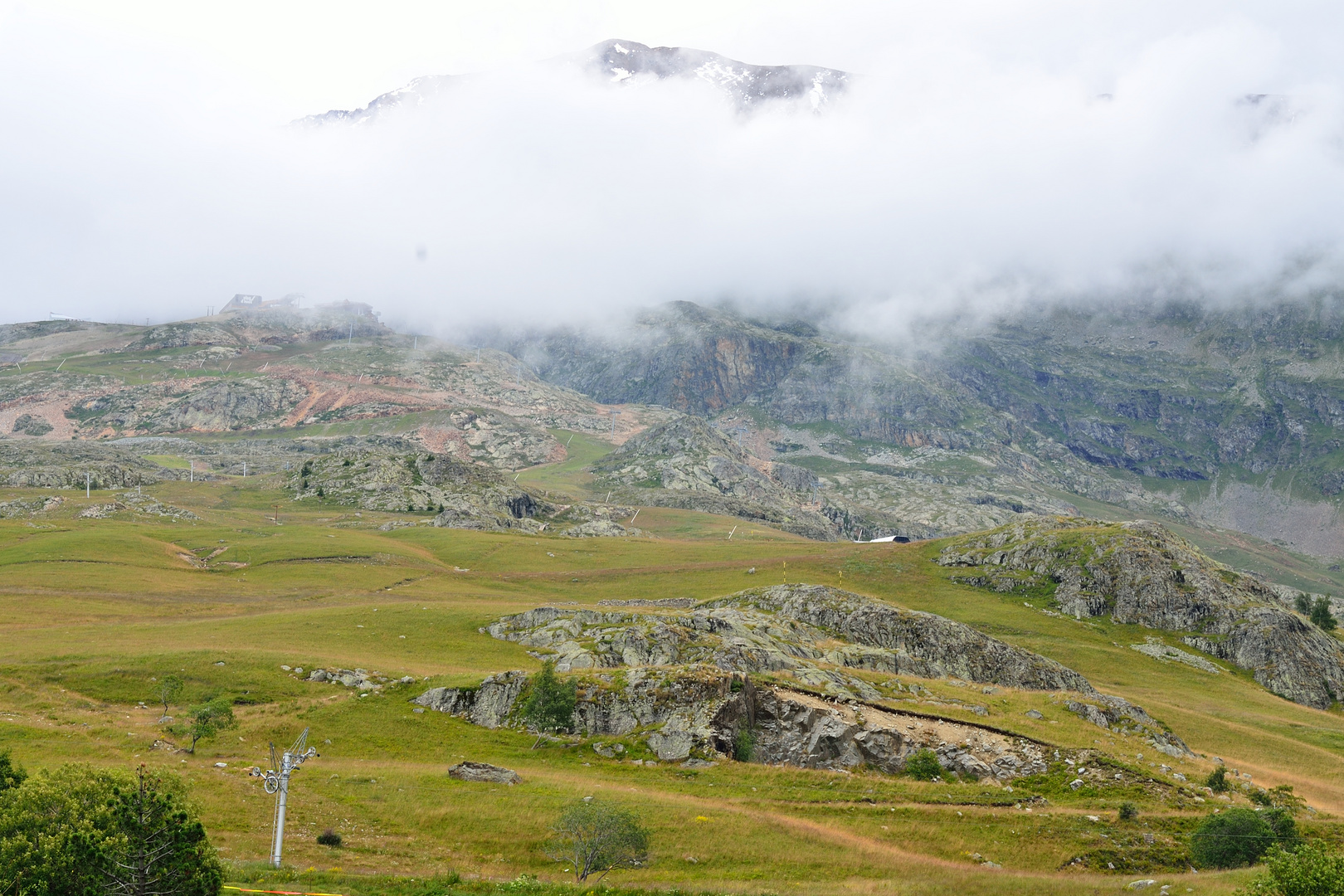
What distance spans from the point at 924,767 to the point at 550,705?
28.8 meters

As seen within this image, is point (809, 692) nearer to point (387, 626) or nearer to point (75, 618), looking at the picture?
point (387, 626)

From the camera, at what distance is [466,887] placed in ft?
112

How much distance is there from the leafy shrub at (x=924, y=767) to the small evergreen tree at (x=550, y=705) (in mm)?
26494

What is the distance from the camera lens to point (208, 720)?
5075cm

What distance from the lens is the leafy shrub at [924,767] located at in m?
54.9

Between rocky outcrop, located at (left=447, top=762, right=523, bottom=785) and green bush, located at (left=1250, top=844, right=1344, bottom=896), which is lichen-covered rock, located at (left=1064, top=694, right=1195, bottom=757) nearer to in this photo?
green bush, located at (left=1250, top=844, right=1344, bottom=896)

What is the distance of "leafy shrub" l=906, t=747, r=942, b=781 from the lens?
54906mm

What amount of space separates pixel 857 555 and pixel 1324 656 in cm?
7929

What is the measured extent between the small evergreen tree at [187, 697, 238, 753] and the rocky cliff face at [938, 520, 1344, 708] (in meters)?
136

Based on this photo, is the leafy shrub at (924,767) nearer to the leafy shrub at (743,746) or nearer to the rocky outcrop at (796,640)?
the leafy shrub at (743,746)

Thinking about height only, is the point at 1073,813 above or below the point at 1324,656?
above

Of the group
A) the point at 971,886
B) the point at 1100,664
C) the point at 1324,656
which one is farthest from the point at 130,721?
the point at 1324,656

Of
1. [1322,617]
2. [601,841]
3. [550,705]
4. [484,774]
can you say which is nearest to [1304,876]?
[601,841]

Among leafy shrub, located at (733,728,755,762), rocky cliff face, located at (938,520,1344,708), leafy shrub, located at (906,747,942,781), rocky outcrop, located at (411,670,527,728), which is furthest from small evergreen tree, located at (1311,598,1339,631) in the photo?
rocky outcrop, located at (411,670,527,728)
